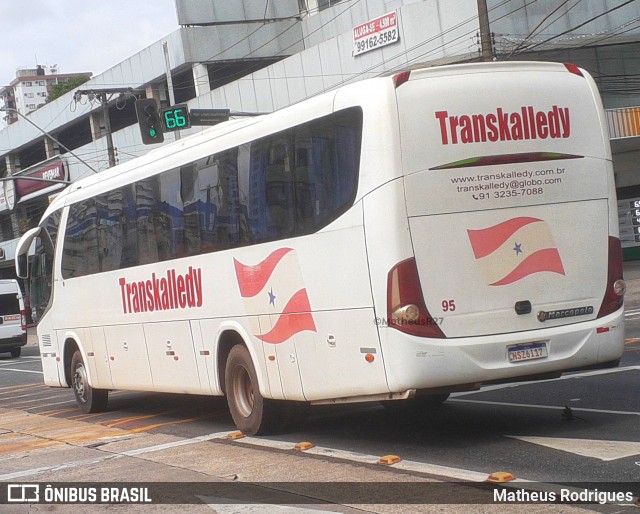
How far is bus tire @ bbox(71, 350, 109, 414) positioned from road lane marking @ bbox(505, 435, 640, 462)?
845 centimetres

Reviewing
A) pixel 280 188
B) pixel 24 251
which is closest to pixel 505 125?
pixel 280 188

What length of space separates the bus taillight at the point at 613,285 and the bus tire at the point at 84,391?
8664 mm

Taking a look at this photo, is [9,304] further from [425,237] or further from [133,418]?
[425,237]

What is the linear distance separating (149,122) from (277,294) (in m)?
15.6

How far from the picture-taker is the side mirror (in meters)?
17.7

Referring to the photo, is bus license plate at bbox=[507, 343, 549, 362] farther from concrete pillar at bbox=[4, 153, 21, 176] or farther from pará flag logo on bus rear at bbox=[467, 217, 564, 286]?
concrete pillar at bbox=[4, 153, 21, 176]

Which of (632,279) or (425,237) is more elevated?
(425,237)

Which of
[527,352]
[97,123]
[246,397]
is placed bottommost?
[246,397]

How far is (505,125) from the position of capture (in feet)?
32.6

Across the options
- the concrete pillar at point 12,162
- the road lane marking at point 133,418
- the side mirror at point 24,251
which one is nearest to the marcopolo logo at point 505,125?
the road lane marking at point 133,418

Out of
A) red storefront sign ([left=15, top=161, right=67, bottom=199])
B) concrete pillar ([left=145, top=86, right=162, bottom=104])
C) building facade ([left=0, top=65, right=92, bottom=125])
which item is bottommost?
red storefront sign ([left=15, top=161, right=67, bottom=199])

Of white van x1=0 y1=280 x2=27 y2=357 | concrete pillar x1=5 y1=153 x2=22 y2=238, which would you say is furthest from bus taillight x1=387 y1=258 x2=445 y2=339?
concrete pillar x1=5 y1=153 x2=22 y2=238

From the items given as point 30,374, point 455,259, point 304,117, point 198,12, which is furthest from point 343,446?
point 198,12

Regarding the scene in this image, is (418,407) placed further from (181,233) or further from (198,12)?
(198,12)
